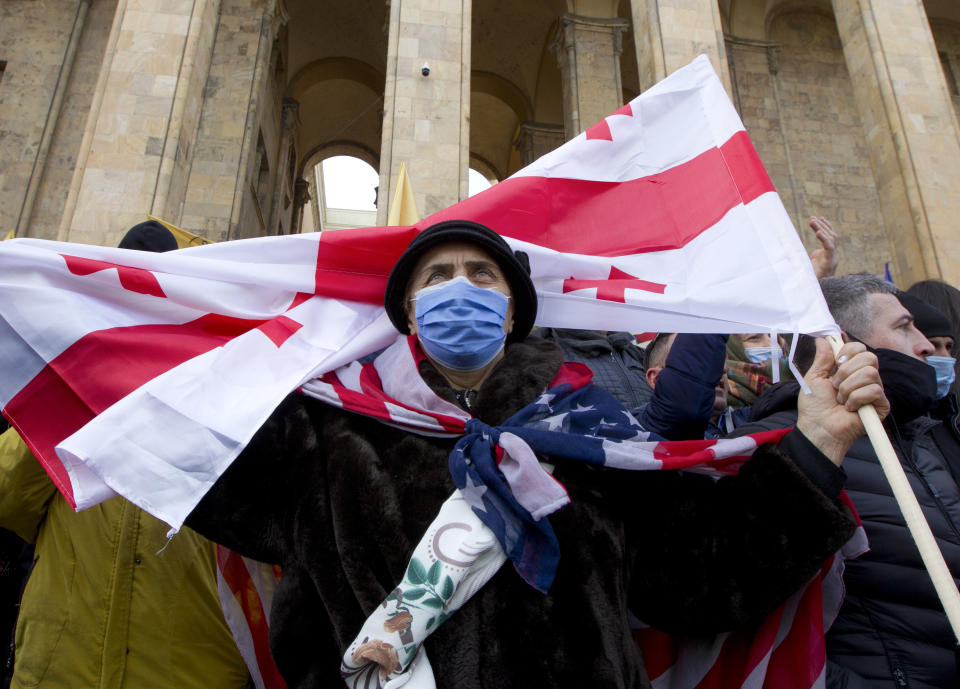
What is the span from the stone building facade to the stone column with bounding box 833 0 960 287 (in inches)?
1.1

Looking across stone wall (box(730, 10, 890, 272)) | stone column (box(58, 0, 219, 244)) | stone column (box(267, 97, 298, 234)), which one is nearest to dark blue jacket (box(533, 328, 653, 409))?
stone column (box(58, 0, 219, 244))

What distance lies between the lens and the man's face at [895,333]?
2.27 m

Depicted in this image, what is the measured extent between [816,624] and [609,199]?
1563mm

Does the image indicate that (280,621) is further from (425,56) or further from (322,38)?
(322,38)

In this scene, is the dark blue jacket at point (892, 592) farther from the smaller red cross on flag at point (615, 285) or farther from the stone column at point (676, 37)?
the stone column at point (676, 37)

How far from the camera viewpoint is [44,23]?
11.6 meters

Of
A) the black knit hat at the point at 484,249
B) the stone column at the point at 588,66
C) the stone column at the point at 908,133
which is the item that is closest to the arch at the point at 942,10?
the stone column at the point at 908,133

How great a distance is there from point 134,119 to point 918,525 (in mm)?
7848

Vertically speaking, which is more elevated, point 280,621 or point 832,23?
point 832,23

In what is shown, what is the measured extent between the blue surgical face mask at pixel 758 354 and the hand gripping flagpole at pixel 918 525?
1265 mm

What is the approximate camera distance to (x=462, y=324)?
193 centimetres

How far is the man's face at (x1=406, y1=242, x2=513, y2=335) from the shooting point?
207 centimetres

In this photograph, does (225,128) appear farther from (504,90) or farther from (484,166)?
(484,166)

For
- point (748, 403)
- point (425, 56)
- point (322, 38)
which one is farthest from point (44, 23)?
point (748, 403)
